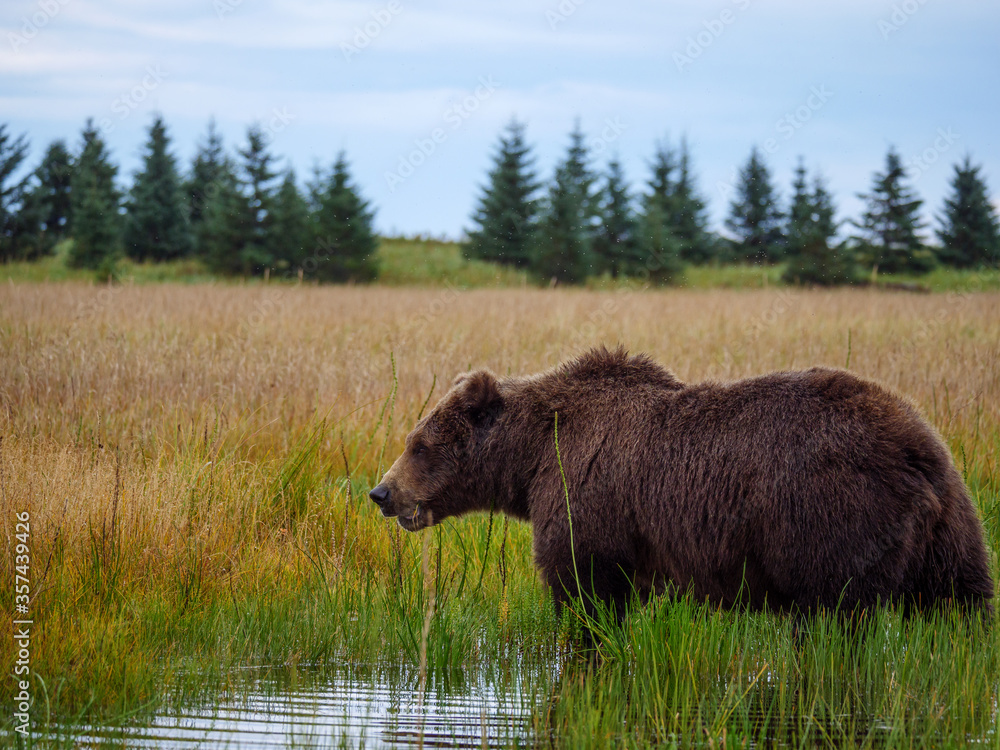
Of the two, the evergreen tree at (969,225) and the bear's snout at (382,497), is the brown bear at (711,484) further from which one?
the evergreen tree at (969,225)

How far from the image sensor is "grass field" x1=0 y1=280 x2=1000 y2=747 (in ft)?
12.3

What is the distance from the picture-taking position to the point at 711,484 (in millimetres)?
4113

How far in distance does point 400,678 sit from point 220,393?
18.0 ft

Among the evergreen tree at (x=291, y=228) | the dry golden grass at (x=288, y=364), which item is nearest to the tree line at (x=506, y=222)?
the evergreen tree at (x=291, y=228)

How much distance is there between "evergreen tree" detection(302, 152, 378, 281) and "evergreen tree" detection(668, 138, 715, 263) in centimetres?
1715

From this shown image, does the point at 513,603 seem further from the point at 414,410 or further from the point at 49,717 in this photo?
the point at 414,410

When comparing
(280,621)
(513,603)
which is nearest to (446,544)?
(513,603)

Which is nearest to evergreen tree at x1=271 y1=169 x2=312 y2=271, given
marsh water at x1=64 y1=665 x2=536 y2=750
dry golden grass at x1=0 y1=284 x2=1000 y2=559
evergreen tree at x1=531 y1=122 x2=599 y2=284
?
evergreen tree at x1=531 y1=122 x2=599 y2=284

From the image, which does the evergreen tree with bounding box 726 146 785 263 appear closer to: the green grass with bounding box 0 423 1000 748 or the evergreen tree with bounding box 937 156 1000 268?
the evergreen tree with bounding box 937 156 1000 268

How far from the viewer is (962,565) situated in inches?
157

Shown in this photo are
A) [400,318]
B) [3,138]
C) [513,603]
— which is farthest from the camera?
[3,138]

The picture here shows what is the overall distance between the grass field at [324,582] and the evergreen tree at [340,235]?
32398 millimetres

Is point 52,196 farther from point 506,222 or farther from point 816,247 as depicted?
Result: point 816,247

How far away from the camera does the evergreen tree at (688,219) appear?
49.1m
